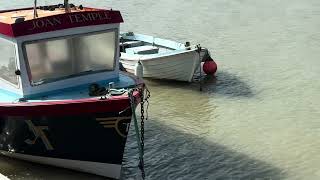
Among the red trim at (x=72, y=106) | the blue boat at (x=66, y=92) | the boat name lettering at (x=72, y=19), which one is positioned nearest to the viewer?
the red trim at (x=72, y=106)

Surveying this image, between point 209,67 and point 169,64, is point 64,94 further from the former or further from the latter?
point 209,67

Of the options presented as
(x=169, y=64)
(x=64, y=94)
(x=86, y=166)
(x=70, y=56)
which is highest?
(x=70, y=56)

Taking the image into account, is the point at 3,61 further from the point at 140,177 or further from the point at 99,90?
the point at 140,177

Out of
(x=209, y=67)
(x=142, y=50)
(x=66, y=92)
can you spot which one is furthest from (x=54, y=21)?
(x=209, y=67)

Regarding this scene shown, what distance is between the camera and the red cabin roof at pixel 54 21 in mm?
10359

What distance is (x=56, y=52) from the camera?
36.0 ft

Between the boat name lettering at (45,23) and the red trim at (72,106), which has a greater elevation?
the boat name lettering at (45,23)

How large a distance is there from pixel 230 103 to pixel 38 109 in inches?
310

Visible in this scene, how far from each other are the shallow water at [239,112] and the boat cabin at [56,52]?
6.79 feet

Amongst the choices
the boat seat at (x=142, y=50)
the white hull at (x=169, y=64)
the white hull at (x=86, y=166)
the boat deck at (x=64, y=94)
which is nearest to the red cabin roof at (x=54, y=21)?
the boat deck at (x=64, y=94)

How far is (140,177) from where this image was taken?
11.6 meters

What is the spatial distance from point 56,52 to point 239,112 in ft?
22.5

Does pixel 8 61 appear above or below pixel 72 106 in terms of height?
above

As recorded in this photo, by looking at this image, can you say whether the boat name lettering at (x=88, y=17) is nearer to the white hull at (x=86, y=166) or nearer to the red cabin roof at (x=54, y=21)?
the red cabin roof at (x=54, y=21)
